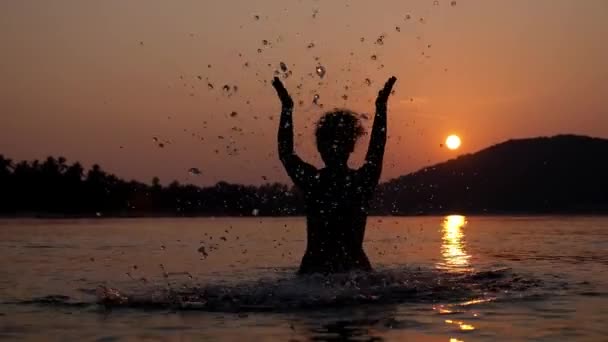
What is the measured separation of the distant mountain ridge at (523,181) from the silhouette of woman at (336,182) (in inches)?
4764

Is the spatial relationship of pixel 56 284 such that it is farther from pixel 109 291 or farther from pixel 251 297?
pixel 251 297

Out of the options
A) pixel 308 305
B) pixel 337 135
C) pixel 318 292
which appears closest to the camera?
pixel 337 135

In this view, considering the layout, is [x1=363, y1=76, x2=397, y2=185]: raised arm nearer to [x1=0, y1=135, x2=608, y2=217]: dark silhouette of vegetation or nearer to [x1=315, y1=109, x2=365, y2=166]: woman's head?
[x1=315, y1=109, x2=365, y2=166]: woman's head

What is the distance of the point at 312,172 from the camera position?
36.2 ft

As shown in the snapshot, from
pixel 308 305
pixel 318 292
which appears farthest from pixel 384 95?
pixel 308 305

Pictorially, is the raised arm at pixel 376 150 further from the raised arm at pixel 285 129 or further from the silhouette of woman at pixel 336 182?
the raised arm at pixel 285 129

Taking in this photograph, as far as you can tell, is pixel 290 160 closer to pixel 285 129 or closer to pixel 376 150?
pixel 285 129

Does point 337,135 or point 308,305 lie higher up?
point 337,135

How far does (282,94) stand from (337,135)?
1.00m

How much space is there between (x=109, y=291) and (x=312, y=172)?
4569 millimetres

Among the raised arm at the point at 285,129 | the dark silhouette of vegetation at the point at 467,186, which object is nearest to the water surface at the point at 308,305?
the raised arm at the point at 285,129

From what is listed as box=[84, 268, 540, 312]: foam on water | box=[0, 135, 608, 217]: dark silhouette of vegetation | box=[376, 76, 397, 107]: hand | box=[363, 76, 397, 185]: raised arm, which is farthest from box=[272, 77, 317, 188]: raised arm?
box=[0, 135, 608, 217]: dark silhouette of vegetation

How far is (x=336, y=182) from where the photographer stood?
11.1 meters

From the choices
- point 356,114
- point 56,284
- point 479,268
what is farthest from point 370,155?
point 479,268
